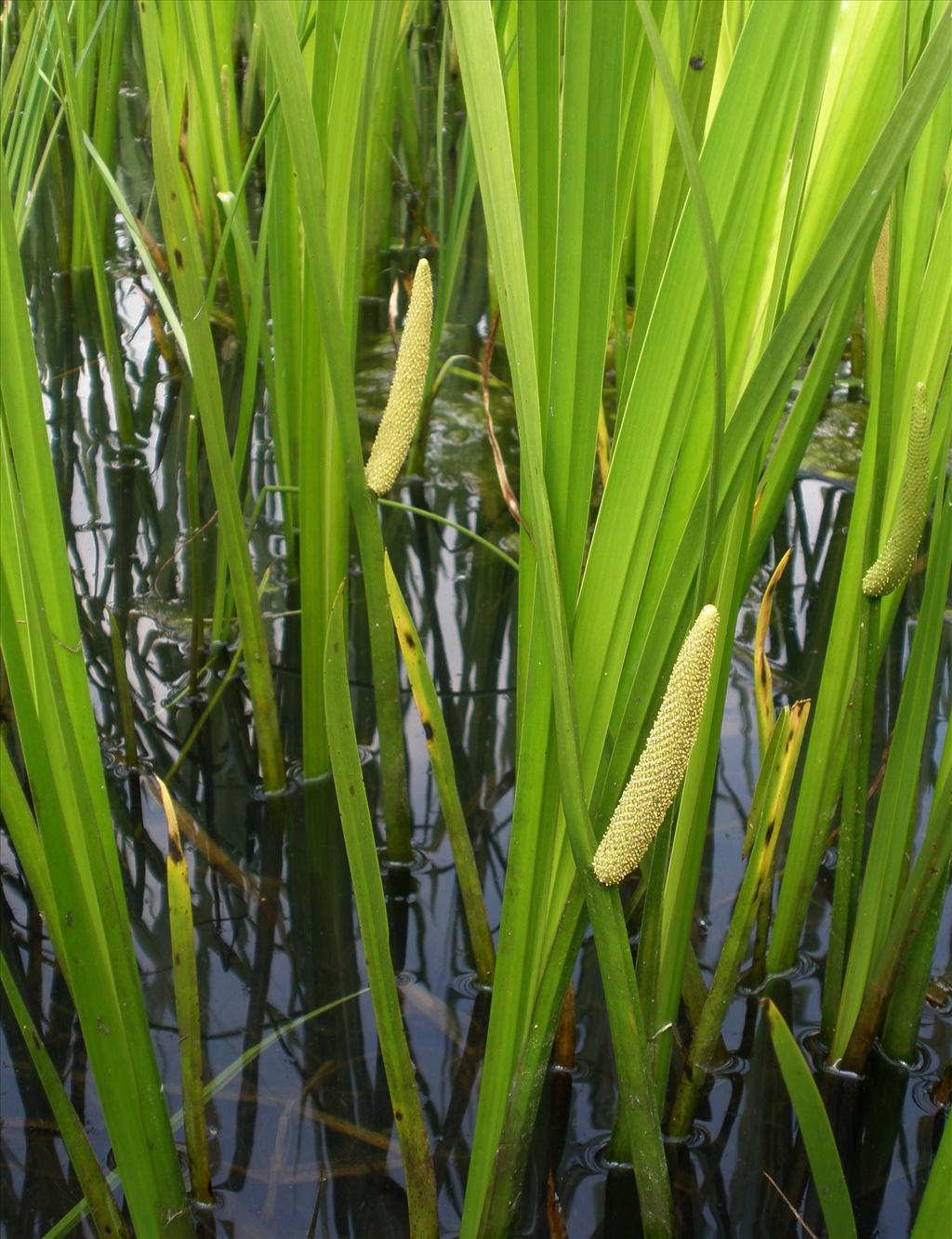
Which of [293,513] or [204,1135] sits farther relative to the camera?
[293,513]

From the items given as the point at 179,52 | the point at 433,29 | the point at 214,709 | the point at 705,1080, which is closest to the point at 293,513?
the point at 214,709

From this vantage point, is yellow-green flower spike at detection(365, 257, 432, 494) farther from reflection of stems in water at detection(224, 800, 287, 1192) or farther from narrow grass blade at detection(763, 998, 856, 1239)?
reflection of stems in water at detection(224, 800, 287, 1192)

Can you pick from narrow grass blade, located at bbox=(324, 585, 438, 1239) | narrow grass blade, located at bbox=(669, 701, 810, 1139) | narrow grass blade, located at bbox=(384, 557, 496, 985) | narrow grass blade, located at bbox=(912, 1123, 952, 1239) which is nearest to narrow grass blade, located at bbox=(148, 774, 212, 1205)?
narrow grass blade, located at bbox=(324, 585, 438, 1239)

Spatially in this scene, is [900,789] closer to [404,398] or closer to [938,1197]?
[938,1197]

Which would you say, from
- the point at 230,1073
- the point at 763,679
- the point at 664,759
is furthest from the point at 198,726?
the point at 664,759

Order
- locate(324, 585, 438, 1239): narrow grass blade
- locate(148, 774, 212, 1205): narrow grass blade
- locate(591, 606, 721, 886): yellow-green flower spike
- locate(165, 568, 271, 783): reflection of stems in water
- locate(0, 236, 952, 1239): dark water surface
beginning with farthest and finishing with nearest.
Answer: locate(165, 568, 271, 783): reflection of stems in water, locate(0, 236, 952, 1239): dark water surface, locate(148, 774, 212, 1205): narrow grass blade, locate(324, 585, 438, 1239): narrow grass blade, locate(591, 606, 721, 886): yellow-green flower spike

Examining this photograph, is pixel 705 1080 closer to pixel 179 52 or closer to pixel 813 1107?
pixel 813 1107
